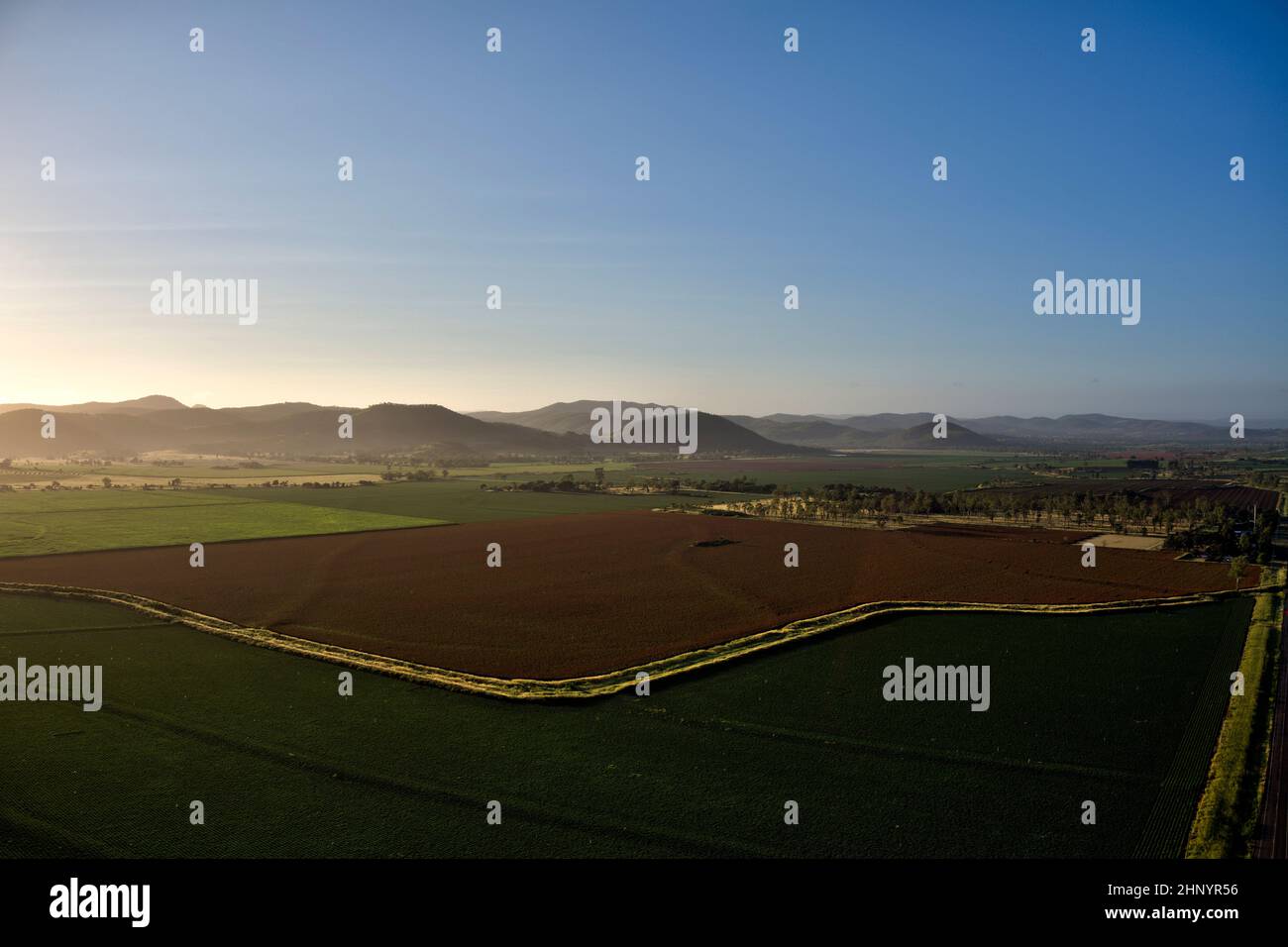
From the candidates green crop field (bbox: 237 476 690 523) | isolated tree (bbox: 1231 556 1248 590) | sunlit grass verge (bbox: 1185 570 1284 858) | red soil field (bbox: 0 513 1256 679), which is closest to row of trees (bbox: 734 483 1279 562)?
red soil field (bbox: 0 513 1256 679)

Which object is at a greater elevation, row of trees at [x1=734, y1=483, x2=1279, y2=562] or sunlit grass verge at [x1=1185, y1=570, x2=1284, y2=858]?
row of trees at [x1=734, y1=483, x2=1279, y2=562]

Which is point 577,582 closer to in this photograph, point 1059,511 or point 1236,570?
point 1236,570

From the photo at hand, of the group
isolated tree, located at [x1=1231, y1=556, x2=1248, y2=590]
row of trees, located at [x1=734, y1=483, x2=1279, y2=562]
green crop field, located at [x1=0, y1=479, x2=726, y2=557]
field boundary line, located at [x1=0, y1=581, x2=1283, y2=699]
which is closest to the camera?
field boundary line, located at [x1=0, y1=581, x2=1283, y2=699]

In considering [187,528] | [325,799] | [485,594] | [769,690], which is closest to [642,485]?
[187,528]

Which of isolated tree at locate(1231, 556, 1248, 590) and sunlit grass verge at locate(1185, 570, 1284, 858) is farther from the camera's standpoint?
isolated tree at locate(1231, 556, 1248, 590)

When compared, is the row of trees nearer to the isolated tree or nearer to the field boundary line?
the isolated tree

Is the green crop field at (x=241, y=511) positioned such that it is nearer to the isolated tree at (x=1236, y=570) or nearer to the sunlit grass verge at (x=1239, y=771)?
the isolated tree at (x=1236, y=570)

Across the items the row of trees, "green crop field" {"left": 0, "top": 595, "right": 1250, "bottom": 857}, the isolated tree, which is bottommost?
"green crop field" {"left": 0, "top": 595, "right": 1250, "bottom": 857}
